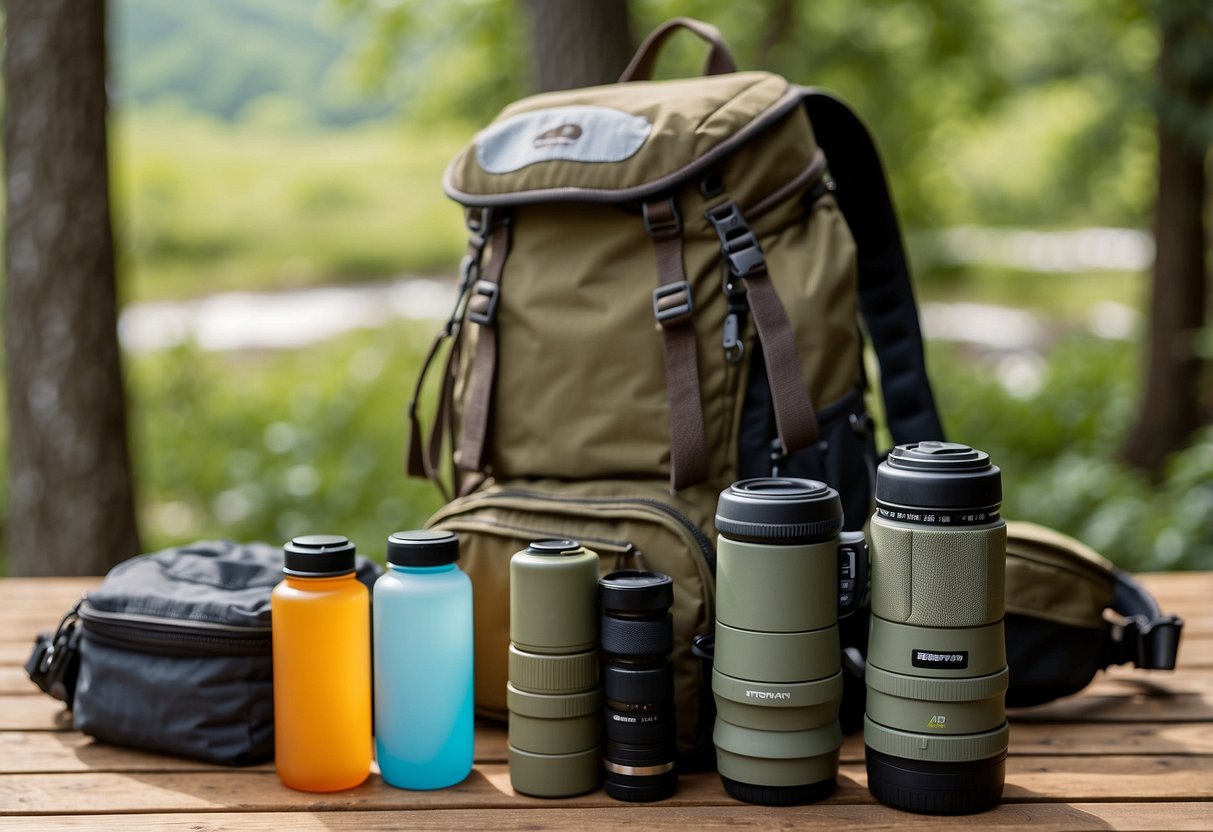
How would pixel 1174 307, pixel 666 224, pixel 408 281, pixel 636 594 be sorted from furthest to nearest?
pixel 408 281
pixel 1174 307
pixel 666 224
pixel 636 594

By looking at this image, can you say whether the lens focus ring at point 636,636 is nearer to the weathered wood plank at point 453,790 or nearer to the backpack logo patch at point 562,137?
the weathered wood plank at point 453,790

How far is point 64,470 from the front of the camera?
298 centimetres

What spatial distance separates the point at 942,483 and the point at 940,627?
0.18m

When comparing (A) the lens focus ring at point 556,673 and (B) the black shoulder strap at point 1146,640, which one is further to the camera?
(B) the black shoulder strap at point 1146,640

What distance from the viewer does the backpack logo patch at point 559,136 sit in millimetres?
1854

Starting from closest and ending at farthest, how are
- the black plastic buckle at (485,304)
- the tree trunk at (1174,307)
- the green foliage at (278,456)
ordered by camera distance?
the black plastic buckle at (485,304) → the green foliage at (278,456) → the tree trunk at (1174,307)

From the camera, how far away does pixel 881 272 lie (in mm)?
2090

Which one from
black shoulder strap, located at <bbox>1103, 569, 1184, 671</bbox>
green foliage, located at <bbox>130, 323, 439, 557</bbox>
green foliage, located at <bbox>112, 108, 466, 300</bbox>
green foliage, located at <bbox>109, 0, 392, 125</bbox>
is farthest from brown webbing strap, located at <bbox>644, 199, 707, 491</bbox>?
green foliage, located at <bbox>112, 108, 466, 300</bbox>

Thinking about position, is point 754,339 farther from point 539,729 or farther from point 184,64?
point 184,64

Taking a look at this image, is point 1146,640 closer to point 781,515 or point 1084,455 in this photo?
point 781,515

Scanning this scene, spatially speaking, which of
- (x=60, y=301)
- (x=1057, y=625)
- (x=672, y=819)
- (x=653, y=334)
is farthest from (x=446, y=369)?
(x=60, y=301)

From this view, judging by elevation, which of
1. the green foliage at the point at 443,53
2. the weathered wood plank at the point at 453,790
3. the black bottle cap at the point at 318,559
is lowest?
the weathered wood plank at the point at 453,790

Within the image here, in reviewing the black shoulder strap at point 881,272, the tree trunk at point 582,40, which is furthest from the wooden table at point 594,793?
the tree trunk at point 582,40

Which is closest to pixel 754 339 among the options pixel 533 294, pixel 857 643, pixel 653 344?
pixel 653 344
